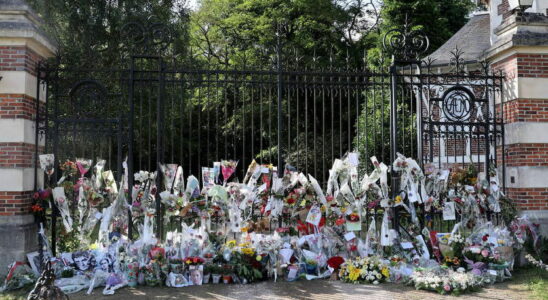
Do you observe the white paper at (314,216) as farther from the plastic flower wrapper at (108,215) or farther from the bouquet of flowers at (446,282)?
the plastic flower wrapper at (108,215)

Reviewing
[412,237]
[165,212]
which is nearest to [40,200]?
[165,212]

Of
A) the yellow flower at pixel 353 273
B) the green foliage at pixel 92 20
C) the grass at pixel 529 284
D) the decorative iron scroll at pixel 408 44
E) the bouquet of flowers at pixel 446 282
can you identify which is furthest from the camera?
the green foliage at pixel 92 20

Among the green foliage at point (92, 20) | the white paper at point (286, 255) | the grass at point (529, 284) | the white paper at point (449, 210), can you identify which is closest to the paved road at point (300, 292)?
the grass at point (529, 284)

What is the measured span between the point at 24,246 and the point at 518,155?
7.11 meters

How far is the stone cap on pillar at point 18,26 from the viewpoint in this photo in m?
6.46

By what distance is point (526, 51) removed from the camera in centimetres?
730

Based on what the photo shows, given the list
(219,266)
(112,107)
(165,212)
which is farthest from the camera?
(112,107)

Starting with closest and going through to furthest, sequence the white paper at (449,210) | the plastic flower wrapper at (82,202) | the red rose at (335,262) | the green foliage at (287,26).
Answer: the red rose at (335,262)
the plastic flower wrapper at (82,202)
the white paper at (449,210)
the green foliage at (287,26)

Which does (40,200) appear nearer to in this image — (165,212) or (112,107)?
(165,212)

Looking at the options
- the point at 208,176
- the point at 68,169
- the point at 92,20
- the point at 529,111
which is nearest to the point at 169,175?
the point at 208,176

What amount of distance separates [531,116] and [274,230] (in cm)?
421

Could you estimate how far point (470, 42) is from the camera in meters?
17.3

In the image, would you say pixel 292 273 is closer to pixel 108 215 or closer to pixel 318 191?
pixel 318 191

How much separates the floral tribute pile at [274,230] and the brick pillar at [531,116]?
41 cm
